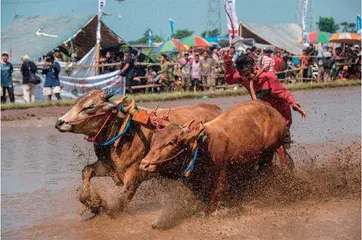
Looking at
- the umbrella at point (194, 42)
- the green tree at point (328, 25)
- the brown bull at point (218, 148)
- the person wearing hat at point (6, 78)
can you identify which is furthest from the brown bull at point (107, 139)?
the green tree at point (328, 25)

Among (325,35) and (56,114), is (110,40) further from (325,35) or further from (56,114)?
(325,35)

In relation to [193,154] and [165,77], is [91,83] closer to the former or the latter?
[165,77]

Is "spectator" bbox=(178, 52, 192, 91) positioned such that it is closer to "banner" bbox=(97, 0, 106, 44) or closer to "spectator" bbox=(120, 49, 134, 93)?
"spectator" bbox=(120, 49, 134, 93)

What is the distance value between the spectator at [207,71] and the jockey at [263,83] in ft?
48.6

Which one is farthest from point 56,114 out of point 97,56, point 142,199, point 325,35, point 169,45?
point 325,35

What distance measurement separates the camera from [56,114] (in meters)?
18.0

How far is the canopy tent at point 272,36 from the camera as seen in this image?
3775 cm

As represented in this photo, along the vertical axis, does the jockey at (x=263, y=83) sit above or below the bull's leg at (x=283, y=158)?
above

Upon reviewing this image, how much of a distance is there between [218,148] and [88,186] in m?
1.55

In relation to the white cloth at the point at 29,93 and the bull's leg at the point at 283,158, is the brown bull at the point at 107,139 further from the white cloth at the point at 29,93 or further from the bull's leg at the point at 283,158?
the white cloth at the point at 29,93

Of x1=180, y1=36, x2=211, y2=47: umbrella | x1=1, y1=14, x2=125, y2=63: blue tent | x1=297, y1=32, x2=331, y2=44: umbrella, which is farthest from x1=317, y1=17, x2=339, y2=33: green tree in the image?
x1=1, y1=14, x2=125, y2=63: blue tent

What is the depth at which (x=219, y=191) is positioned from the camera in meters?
7.20

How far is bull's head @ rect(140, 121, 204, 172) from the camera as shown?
636 centimetres

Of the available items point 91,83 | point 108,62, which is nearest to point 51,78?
point 91,83
